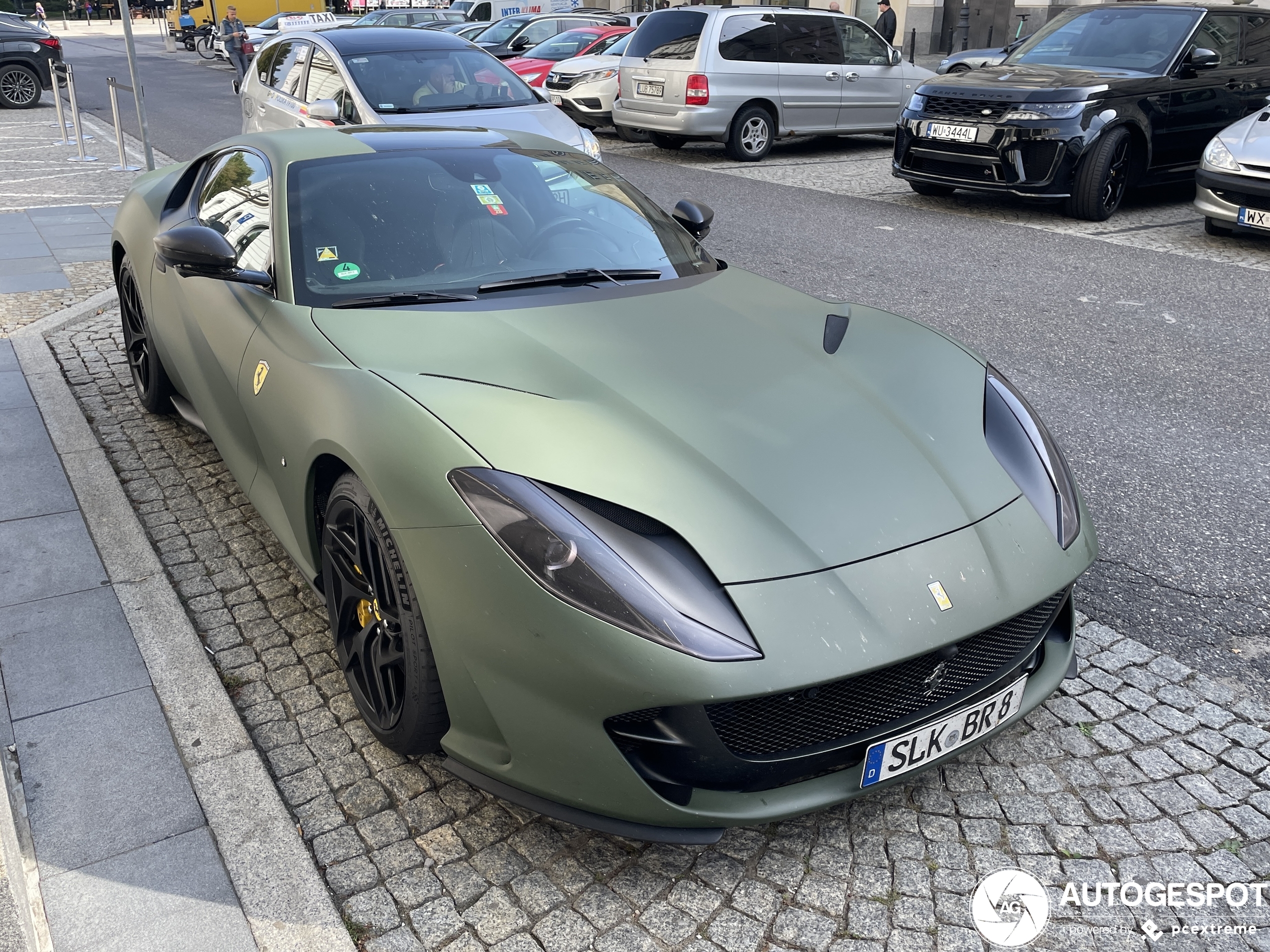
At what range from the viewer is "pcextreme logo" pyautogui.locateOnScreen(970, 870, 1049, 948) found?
2209 mm

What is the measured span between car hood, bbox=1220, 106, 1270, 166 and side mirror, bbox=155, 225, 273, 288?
7.56m

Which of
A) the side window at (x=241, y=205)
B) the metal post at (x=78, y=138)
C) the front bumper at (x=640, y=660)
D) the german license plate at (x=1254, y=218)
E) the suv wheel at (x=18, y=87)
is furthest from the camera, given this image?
the suv wheel at (x=18, y=87)

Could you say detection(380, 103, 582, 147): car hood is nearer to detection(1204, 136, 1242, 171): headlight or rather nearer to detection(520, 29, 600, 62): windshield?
detection(1204, 136, 1242, 171): headlight

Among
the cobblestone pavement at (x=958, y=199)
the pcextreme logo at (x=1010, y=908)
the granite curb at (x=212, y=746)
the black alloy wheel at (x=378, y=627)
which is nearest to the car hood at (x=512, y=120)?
the cobblestone pavement at (x=958, y=199)

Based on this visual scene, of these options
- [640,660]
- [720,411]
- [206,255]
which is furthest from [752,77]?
[640,660]

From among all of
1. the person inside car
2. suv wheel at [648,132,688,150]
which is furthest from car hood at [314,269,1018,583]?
suv wheel at [648,132,688,150]

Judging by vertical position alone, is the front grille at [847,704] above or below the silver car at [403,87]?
below

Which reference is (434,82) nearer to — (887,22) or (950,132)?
(950,132)

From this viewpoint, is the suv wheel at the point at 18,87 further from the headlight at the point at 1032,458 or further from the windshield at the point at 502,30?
the headlight at the point at 1032,458

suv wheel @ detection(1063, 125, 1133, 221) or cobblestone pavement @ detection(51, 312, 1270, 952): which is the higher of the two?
suv wheel @ detection(1063, 125, 1133, 221)

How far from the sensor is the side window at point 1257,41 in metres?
9.99

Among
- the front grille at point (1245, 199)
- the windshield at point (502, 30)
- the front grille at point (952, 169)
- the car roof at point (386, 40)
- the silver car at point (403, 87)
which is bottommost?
the front grille at point (1245, 199)

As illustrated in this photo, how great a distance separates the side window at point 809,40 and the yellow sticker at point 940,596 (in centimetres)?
1221

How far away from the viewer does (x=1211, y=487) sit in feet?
13.9
